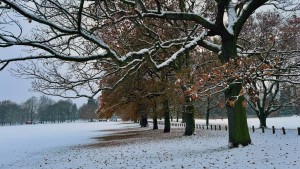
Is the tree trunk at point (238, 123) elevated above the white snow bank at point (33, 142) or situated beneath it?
elevated above

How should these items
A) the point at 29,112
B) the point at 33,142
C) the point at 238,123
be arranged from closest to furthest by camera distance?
the point at 238,123 < the point at 33,142 < the point at 29,112

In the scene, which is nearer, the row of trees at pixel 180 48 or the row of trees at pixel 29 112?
the row of trees at pixel 180 48

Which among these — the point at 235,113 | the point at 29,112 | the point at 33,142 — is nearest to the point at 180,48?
the point at 235,113

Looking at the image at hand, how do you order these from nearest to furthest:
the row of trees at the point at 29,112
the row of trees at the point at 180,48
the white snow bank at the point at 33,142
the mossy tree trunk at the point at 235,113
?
1. the row of trees at the point at 180,48
2. the mossy tree trunk at the point at 235,113
3. the white snow bank at the point at 33,142
4. the row of trees at the point at 29,112

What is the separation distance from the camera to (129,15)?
45.8 ft

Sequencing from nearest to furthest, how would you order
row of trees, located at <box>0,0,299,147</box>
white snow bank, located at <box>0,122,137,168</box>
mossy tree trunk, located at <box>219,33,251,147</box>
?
1. row of trees, located at <box>0,0,299,147</box>
2. mossy tree trunk, located at <box>219,33,251,147</box>
3. white snow bank, located at <box>0,122,137,168</box>

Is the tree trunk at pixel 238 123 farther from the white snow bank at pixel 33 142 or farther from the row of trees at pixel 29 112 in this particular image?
the row of trees at pixel 29 112

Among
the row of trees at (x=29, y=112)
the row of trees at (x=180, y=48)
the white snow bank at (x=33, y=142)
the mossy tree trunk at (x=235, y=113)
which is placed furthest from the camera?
the row of trees at (x=29, y=112)

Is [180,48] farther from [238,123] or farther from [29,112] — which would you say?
[29,112]

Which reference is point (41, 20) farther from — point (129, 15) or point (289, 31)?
point (289, 31)

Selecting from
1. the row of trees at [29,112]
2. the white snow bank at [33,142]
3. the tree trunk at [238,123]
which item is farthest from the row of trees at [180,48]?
the row of trees at [29,112]

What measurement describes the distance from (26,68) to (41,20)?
6.15 m

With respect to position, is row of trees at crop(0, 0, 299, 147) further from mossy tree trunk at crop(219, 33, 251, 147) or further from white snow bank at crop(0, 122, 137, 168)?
white snow bank at crop(0, 122, 137, 168)

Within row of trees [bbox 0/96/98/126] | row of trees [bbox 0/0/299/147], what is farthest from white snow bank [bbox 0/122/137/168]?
row of trees [bbox 0/96/98/126]
